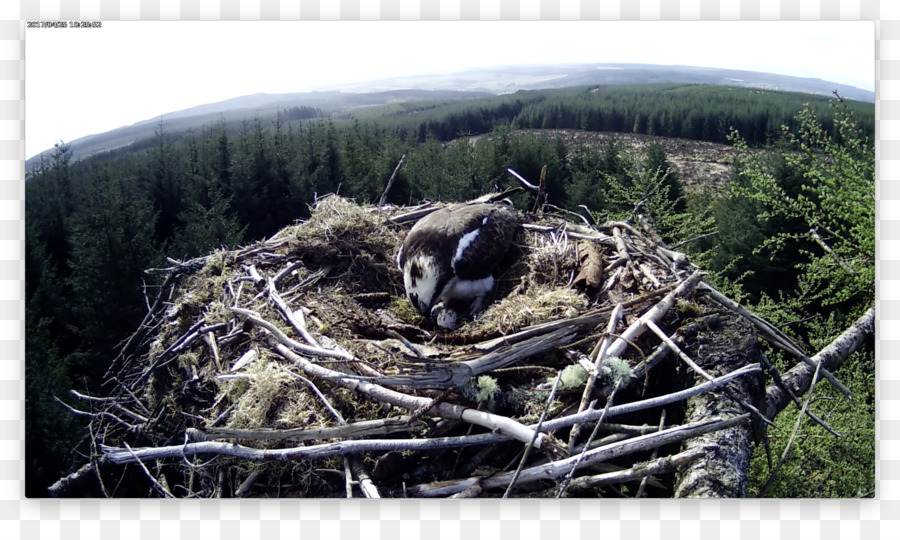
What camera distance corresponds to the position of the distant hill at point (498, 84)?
9.64 feet

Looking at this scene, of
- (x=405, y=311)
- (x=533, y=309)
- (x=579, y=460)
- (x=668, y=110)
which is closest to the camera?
(x=579, y=460)

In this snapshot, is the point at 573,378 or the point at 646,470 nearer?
the point at 646,470

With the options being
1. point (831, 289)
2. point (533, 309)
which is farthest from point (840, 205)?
point (533, 309)

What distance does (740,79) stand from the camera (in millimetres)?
3021

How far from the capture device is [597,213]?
17.1ft

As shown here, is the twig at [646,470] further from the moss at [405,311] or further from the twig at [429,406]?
the moss at [405,311]

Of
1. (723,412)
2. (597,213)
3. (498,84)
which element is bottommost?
(723,412)

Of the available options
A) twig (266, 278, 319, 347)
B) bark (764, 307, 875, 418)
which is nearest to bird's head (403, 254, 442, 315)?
twig (266, 278, 319, 347)

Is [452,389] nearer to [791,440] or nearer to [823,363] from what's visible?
[791,440]

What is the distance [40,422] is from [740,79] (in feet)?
12.4

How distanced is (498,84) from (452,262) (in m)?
1.18

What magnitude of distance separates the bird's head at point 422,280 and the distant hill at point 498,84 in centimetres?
105

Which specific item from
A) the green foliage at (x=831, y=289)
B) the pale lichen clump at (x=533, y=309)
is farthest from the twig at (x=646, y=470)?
the green foliage at (x=831, y=289)

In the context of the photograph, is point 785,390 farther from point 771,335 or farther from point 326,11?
point 326,11
